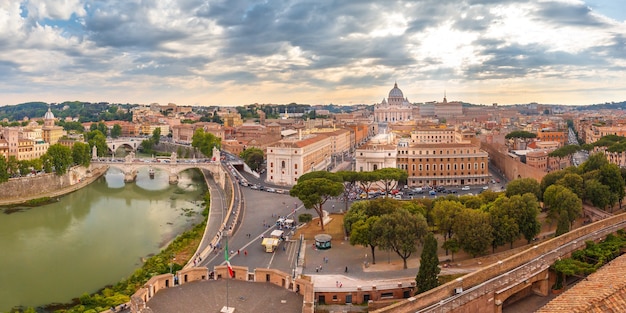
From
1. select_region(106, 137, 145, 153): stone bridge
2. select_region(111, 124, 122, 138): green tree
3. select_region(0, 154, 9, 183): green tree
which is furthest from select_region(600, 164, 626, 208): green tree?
select_region(111, 124, 122, 138): green tree

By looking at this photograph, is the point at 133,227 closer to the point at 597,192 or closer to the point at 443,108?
the point at 597,192

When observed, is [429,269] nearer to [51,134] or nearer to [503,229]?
[503,229]

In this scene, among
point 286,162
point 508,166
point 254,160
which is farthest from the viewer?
point 254,160

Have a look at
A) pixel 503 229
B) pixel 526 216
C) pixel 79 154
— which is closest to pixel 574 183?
pixel 526 216

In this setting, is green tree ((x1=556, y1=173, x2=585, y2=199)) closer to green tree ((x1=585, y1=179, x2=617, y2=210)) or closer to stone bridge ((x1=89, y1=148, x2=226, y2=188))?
green tree ((x1=585, y1=179, x2=617, y2=210))

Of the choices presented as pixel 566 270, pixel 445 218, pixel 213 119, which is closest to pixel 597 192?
pixel 445 218
